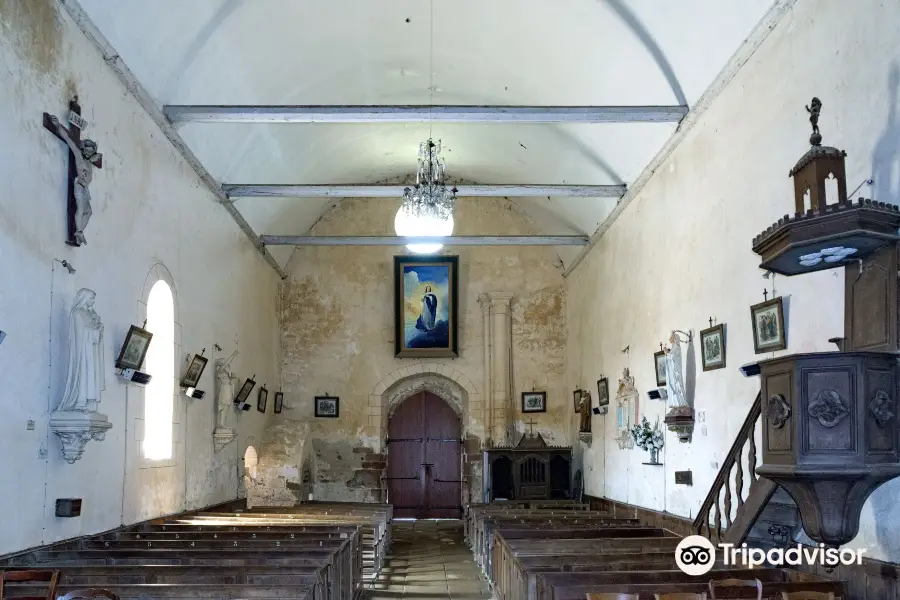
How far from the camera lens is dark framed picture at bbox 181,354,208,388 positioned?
11023mm

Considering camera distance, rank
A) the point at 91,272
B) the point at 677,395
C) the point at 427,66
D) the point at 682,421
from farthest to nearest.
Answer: the point at 427,66, the point at 677,395, the point at 682,421, the point at 91,272

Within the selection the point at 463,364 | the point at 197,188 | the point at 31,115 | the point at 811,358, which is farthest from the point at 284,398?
the point at 811,358

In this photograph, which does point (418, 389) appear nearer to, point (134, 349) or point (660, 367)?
point (660, 367)

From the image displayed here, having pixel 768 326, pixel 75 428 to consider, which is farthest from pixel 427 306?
pixel 75 428

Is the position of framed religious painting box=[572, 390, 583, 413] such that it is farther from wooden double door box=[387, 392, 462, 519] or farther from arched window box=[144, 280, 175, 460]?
arched window box=[144, 280, 175, 460]

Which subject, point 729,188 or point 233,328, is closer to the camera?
point 729,188

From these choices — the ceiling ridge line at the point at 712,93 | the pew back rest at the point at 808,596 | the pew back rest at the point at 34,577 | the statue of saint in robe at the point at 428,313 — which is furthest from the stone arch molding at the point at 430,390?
the pew back rest at the point at 808,596

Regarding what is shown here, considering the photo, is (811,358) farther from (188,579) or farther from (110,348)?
(110,348)

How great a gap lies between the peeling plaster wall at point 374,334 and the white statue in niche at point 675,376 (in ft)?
26.5

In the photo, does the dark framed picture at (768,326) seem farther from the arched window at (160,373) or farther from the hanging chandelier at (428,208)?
the arched window at (160,373)

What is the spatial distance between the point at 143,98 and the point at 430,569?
6877 millimetres

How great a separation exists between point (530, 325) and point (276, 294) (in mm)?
5074

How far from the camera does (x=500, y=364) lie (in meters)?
17.8

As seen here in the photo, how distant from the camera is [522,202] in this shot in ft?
58.7
